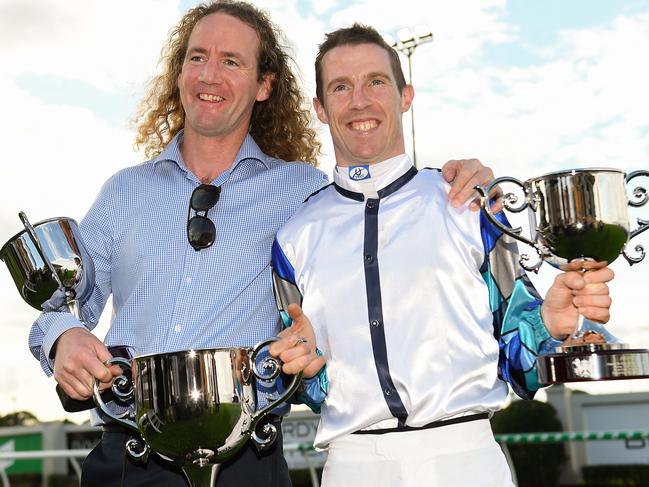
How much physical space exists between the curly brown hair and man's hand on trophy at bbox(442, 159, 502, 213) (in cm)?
102

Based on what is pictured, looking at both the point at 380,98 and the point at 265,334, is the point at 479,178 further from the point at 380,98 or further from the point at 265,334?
the point at 265,334

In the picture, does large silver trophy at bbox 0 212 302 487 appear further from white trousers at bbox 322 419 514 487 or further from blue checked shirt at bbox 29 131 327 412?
blue checked shirt at bbox 29 131 327 412

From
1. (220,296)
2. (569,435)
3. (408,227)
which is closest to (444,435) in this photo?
(408,227)

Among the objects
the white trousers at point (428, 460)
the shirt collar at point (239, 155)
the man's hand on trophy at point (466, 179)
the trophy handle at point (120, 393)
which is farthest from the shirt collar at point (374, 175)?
the trophy handle at point (120, 393)

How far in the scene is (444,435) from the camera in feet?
8.24

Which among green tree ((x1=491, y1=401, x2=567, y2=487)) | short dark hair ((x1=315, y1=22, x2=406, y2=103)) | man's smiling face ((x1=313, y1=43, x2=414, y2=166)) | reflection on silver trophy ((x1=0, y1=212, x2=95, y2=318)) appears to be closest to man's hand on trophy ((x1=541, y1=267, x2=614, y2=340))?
man's smiling face ((x1=313, y1=43, x2=414, y2=166))

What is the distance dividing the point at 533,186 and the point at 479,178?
435 millimetres

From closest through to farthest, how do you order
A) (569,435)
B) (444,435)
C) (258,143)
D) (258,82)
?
(444,435) < (258,82) < (258,143) < (569,435)

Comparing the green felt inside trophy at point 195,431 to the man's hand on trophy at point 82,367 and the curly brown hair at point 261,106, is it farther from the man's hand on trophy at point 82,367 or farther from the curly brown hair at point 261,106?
the curly brown hair at point 261,106

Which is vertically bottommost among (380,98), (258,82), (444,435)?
(444,435)

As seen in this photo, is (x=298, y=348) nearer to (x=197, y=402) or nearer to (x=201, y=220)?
(x=197, y=402)

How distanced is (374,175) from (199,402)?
916 mm

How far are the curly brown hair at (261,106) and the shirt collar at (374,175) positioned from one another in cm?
86

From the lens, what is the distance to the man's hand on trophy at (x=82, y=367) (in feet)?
8.09
